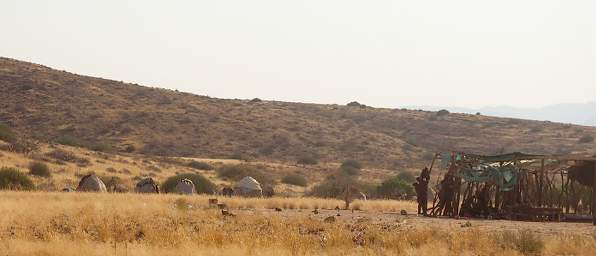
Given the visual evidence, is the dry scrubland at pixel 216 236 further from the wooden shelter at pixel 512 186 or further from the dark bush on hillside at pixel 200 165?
the dark bush on hillside at pixel 200 165

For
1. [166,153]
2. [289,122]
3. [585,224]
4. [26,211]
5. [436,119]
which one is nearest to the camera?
[26,211]

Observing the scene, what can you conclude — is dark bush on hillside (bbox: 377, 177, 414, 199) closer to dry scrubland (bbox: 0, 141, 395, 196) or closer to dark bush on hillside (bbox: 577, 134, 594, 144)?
dry scrubland (bbox: 0, 141, 395, 196)

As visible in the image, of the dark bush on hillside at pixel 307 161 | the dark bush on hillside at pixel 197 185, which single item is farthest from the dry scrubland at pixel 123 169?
the dark bush on hillside at pixel 307 161

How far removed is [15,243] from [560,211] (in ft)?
67.7

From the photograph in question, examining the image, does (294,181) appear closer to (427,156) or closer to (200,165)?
(200,165)

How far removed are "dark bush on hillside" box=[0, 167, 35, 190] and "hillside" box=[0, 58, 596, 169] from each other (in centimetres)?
2560

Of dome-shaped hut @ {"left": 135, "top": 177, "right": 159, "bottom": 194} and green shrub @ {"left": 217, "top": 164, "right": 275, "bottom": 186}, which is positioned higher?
dome-shaped hut @ {"left": 135, "top": 177, "right": 159, "bottom": 194}

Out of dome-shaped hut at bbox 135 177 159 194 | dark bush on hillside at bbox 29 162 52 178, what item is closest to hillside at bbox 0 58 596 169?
dark bush on hillside at bbox 29 162 52 178

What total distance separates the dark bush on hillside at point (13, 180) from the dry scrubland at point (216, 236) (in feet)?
32.9

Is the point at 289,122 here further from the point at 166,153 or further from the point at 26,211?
the point at 26,211

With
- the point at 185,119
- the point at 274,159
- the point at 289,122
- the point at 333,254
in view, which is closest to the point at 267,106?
the point at 289,122

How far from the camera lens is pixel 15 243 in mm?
15219

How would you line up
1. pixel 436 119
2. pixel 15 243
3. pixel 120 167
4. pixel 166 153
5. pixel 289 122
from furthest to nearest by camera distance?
pixel 436 119 < pixel 289 122 < pixel 166 153 < pixel 120 167 < pixel 15 243

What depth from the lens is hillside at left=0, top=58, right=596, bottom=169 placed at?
243ft
